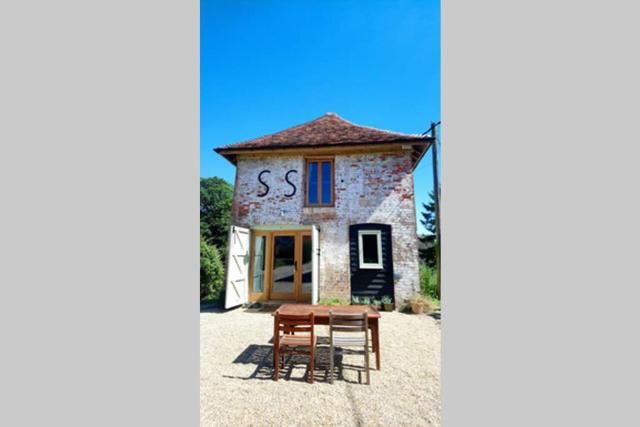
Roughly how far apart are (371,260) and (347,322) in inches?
214

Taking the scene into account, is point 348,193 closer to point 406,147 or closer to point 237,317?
point 406,147

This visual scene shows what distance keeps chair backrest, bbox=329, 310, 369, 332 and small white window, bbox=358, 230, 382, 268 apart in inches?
209

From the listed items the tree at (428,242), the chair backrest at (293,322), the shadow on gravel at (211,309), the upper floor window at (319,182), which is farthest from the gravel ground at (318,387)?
the tree at (428,242)

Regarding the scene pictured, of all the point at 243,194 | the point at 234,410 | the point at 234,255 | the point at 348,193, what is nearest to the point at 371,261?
the point at 348,193

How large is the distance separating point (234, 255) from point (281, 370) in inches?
199

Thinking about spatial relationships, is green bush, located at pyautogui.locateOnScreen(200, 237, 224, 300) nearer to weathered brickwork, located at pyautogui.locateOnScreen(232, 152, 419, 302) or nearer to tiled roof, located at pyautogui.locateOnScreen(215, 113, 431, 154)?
weathered brickwork, located at pyautogui.locateOnScreen(232, 152, 419, 302)

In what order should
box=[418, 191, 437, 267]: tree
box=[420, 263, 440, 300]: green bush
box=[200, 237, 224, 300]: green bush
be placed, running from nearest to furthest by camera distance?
box=[420, 263, 440, 300]: green bush, box=[200, 237, 224, 300]: green bush, box=[418, 191, 437, 267]: tree

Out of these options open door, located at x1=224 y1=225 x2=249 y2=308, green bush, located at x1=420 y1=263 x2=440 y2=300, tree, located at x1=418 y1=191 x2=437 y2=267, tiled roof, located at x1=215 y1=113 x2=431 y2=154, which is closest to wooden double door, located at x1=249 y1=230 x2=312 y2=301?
open door, located at x1=224 y1=225 x2=249 y2=308

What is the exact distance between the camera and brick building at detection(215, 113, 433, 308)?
30.2 feet

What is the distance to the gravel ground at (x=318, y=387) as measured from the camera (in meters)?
3.09

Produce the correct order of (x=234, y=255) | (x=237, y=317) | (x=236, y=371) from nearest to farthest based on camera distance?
(x=236, y=371) → (x=237, y=317) → (x=234, y=255)

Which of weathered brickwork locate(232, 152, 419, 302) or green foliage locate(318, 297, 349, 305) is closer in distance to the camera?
→ green foliage locate(318, 297, 349, 305)

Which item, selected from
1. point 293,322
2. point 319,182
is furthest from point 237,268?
point 293,322

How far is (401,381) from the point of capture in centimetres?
401
